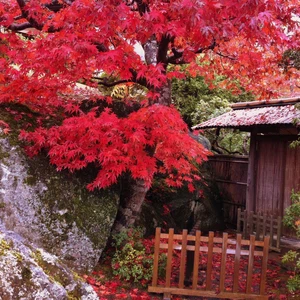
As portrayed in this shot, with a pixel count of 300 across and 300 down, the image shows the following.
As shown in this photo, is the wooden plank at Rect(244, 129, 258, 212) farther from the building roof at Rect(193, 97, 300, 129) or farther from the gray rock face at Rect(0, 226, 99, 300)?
the gray rock face at Rect(0, 226, 99, 300)

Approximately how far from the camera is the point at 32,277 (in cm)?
192

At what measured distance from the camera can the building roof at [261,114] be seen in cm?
815

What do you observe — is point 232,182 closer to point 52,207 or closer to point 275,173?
point 275,173

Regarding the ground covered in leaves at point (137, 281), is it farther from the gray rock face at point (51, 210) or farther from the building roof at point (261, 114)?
the building roof at point (261, 114)

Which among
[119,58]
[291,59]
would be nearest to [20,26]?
[119,58]

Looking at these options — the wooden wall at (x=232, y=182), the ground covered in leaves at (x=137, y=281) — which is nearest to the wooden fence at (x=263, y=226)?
the ground covered in leaves at (x=137, y=281)

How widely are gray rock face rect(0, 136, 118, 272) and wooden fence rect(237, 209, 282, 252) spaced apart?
4166 millimetres

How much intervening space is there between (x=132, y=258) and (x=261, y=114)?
508 cm

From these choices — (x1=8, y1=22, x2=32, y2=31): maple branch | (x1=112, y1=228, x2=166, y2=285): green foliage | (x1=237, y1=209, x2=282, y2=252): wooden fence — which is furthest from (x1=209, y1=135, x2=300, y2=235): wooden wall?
(x1=8, y1=22, x2=32, y2=31): maple branch

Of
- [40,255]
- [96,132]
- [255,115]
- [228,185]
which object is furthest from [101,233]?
[228,185]

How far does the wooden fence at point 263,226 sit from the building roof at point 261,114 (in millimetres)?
2202

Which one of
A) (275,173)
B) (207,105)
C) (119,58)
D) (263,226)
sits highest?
(207,105)

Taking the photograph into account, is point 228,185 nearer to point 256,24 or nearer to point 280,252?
point 280,252

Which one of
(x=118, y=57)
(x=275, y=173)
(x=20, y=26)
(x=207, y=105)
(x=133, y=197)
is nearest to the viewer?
(x=118, y=57)
